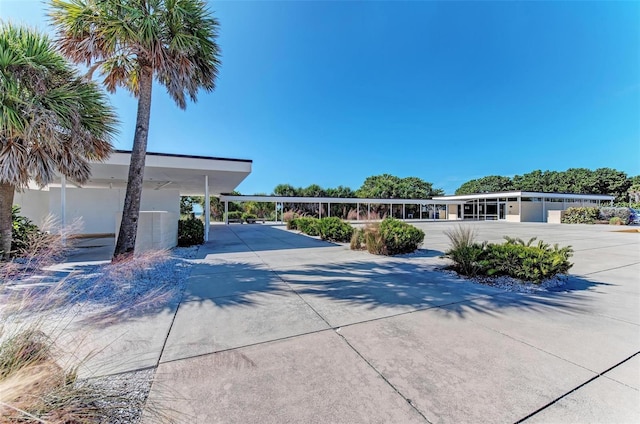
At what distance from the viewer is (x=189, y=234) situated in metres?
10.6

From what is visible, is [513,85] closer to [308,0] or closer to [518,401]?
[308,0]

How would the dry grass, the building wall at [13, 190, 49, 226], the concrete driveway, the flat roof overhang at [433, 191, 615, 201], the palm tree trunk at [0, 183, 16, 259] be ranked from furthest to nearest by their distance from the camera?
1. the flat roof overhang at [433, 191, 615, 201]
2. the building wall at [13, 190, 49, 226]
3. the palm tree trunk at [0, 183, 16, 259]
4. the concrete driveway
5. the dry grass

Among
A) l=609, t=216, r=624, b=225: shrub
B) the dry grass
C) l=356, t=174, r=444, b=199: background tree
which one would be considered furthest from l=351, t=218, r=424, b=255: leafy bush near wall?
l=356, t=174, r=444, b=199: background tree

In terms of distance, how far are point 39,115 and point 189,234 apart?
19.8 feet

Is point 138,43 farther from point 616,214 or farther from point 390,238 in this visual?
point 616,214

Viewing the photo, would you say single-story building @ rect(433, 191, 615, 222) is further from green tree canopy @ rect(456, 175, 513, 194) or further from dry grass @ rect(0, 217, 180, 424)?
dry grass @ rect(0, 217, 180, 424)

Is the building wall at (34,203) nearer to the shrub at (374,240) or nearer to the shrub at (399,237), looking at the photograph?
the shrub at (374,240)

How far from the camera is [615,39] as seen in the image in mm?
13000

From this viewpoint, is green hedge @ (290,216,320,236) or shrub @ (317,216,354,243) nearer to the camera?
shrub @ (317,216,354,243)

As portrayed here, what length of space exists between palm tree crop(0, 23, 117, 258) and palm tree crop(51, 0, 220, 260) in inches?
27.2

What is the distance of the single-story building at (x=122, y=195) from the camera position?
866cm

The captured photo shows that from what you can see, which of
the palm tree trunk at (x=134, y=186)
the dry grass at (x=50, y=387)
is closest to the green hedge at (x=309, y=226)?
the palm tree trunk at (x=134, y=186)

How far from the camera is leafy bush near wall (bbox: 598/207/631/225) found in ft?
73.8

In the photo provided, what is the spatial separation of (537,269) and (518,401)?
4.09 metres
